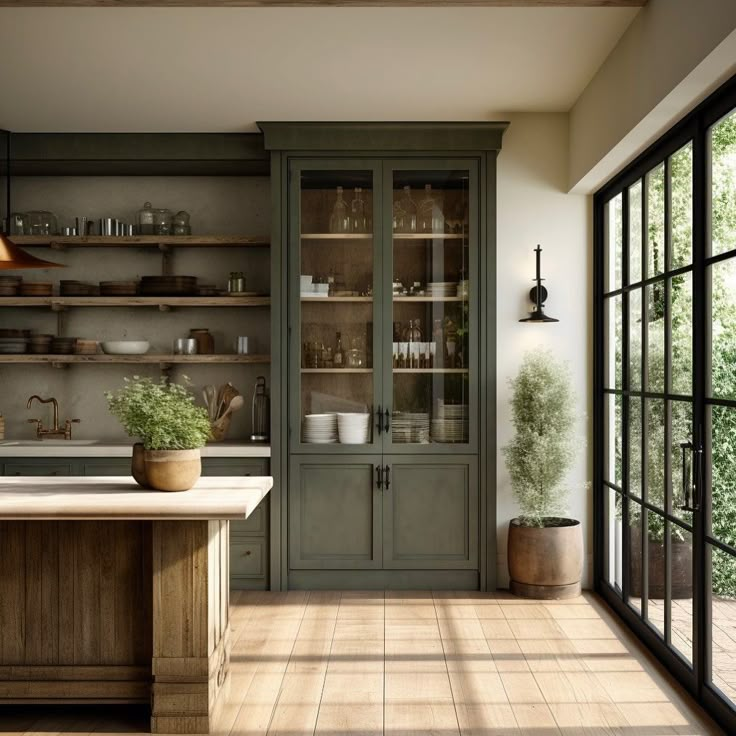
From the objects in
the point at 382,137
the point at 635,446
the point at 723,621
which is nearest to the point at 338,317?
the point at 382,137

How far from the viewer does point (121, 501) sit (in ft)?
9.37

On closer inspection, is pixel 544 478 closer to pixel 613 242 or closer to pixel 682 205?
pixel 613 242

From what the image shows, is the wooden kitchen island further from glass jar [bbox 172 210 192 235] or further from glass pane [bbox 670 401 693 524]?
glass jar [bbox 172 210 192 235]

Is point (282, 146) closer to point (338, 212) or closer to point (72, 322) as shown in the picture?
point (338, 212)

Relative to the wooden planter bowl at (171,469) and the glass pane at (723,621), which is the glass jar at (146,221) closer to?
the wooden planter bowl at (171,469)

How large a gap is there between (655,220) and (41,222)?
368cm

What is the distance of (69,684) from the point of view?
3.09 meters

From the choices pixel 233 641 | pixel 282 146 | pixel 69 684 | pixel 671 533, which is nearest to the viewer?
pixel 69 684

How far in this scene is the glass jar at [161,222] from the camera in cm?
521

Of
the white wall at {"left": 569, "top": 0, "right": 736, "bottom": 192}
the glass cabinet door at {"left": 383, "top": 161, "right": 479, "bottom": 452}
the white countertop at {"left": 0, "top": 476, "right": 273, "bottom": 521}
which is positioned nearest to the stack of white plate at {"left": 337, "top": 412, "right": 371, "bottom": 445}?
the glass cabinet door at {"left": 383, "top": 161, "right": 479, "bottom": 452}

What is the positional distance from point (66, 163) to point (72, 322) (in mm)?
1038

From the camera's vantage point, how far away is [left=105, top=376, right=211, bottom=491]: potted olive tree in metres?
3.03

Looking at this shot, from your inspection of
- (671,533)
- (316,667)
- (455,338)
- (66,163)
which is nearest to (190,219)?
(66,163)

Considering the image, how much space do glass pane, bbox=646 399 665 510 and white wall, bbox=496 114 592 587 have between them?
104 cm
